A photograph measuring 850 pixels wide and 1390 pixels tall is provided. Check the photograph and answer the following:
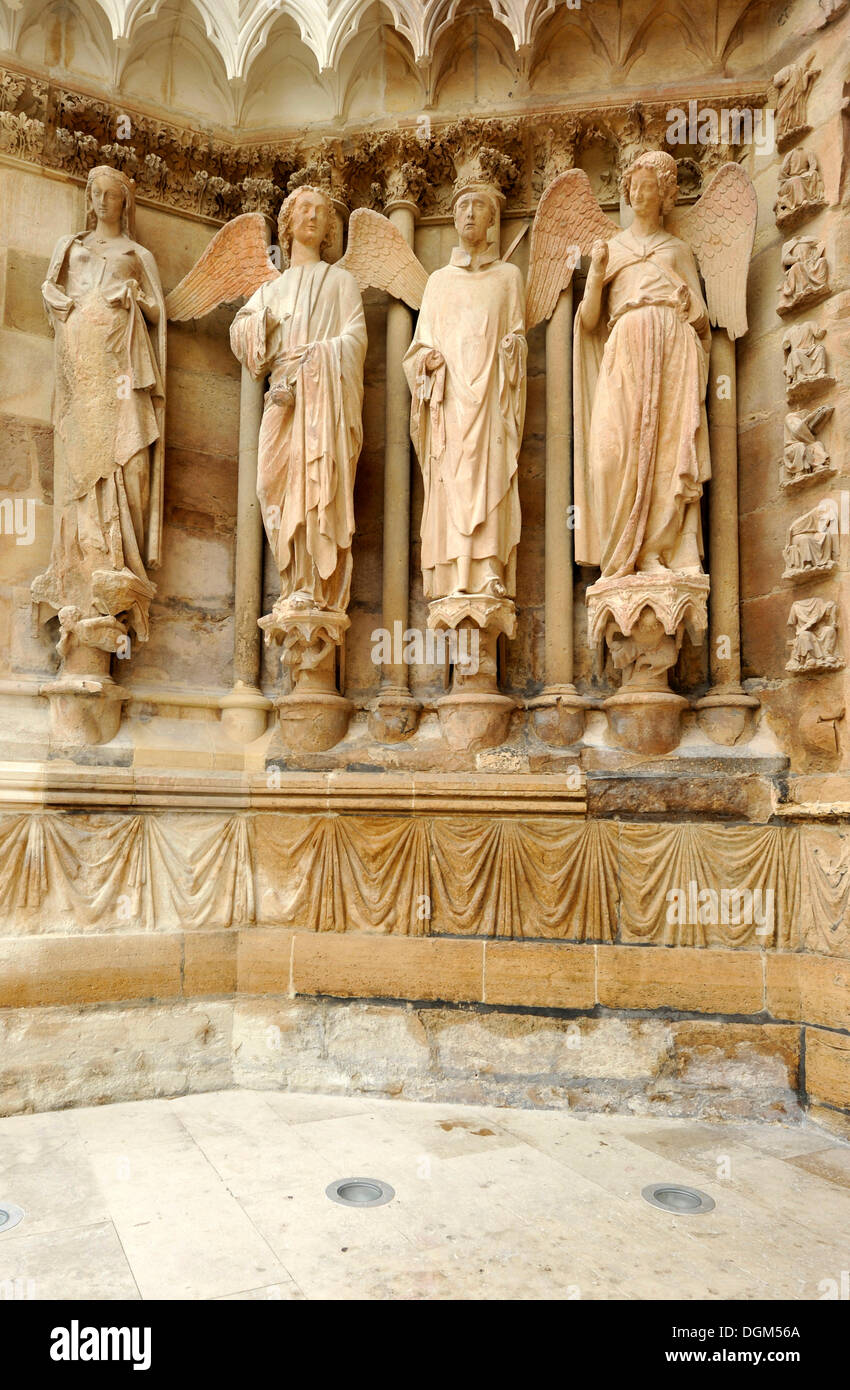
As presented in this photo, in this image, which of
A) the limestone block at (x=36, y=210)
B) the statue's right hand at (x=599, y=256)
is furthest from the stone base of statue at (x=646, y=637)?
the limestone block at (x=36, y=210)

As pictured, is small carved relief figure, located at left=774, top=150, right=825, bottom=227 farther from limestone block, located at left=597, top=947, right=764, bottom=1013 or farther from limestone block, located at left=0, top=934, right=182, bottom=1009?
limestone block, located at left=0, top=934, right=182, bottom=1009

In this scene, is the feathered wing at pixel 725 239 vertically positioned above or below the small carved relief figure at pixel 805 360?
above

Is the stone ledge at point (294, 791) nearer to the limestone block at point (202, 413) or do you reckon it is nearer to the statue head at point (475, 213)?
the limestone block at point (202, 413)

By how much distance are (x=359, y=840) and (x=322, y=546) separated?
5.16 ft

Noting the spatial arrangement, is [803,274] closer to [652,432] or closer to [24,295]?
[652,432]

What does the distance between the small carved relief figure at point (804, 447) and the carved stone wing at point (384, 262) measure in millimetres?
2242

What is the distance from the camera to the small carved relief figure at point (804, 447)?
182 inches

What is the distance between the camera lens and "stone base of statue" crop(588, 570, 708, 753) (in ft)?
15.6

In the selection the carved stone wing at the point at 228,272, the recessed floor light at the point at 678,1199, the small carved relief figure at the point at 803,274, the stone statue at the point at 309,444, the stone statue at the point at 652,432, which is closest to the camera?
the recessed floor light at the point at 678,1199

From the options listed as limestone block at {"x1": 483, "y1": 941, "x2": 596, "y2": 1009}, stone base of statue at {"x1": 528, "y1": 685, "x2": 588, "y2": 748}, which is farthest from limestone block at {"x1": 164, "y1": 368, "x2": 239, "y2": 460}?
limestone block at {"x1": 483, "y1": 941, "x2": 596, "y2": 1009}

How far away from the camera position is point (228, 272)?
18.2ft

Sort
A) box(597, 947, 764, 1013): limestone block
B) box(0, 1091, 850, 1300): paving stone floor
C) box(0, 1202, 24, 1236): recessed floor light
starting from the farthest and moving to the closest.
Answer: box(597, 947, 764, 1013): limestone block
box(0, 1202, 24, 1236): recessed floor light
box(0, 1091, 850, 1300): paving stone floor

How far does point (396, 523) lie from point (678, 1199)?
3.64 meters

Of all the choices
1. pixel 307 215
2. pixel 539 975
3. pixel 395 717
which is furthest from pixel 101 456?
pixel 539 975
